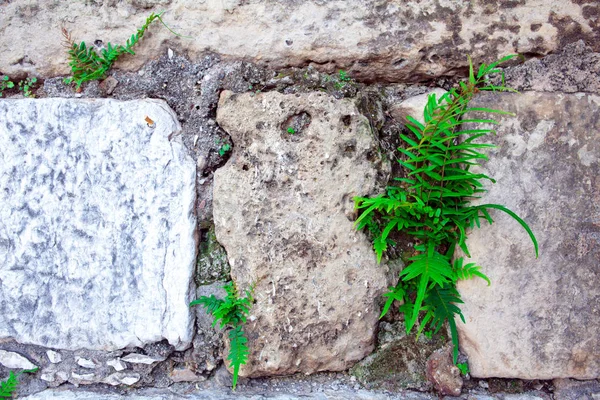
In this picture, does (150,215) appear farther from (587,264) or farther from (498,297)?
(587,264)

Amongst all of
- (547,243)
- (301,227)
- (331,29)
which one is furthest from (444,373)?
(331,29)

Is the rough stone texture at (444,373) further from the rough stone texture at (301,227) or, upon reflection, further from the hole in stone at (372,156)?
the hole in stone at (372,156)

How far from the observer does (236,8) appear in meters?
1.48

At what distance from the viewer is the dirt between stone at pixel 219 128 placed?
1.47 meters

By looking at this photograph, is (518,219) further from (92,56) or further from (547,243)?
(92,56)

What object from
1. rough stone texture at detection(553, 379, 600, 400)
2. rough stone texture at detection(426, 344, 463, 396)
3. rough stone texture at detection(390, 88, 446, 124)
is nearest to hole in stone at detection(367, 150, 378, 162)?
rough stone texture at detection(390, 88, 446, 124)

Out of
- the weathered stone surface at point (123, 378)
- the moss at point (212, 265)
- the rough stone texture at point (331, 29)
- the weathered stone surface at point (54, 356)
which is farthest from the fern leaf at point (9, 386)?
the rough stone texture at point (331, 29)

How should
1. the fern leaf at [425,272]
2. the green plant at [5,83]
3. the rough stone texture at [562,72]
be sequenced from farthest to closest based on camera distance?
the green plant at [5,83] < the rough stone texture at [562,72] < the fern leaf at [425,272]

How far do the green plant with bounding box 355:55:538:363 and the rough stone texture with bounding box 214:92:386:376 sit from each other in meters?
0.09

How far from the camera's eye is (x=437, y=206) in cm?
142

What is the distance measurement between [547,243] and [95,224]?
56.3 inches

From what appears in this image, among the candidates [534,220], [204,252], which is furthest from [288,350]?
[534,220]

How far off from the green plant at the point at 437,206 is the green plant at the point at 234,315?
44cm

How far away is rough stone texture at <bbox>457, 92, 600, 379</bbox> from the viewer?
142 cm
